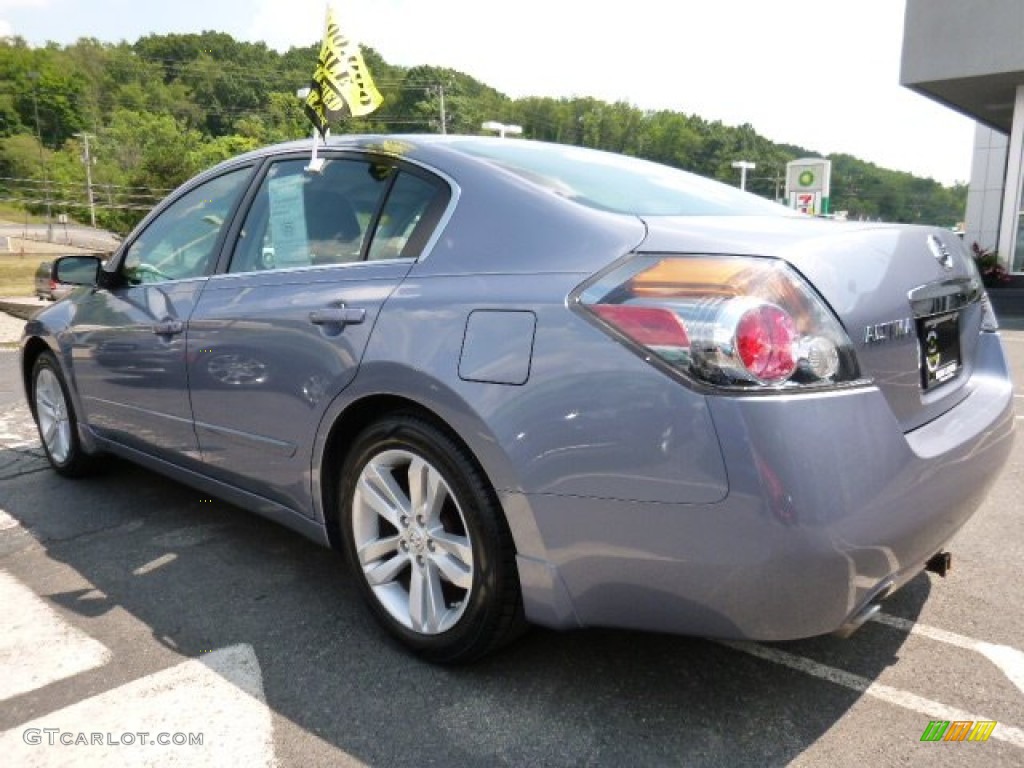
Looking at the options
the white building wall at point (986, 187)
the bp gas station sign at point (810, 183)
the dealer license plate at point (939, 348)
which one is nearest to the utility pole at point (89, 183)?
the bp gas station sign at point (810, 183)

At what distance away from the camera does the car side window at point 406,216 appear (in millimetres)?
2389

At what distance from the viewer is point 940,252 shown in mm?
2270

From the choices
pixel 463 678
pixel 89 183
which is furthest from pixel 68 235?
pixel 463 678

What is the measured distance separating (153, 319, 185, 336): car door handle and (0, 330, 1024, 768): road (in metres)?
0.94

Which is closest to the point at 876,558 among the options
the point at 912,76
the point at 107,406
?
the point at 107,406

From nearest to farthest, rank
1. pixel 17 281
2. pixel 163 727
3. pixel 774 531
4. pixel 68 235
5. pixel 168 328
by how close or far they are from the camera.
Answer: pixel 774 531 → pixel 163 727 → pixel 168 328 → pixel 17 281 → pixel 68 235

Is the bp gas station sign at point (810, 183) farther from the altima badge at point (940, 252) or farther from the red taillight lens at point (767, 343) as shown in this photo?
the red taillight lens at point (767, 343)

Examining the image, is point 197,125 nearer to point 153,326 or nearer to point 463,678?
point 153,326

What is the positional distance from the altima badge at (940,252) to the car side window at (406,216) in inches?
55.9

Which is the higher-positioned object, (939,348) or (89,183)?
(89,183)

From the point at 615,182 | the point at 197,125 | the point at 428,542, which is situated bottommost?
the point at 428,542

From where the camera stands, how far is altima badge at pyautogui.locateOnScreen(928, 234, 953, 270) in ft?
7.31

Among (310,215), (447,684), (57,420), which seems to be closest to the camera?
(447,684)

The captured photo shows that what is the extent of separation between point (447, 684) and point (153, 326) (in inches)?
78.8
